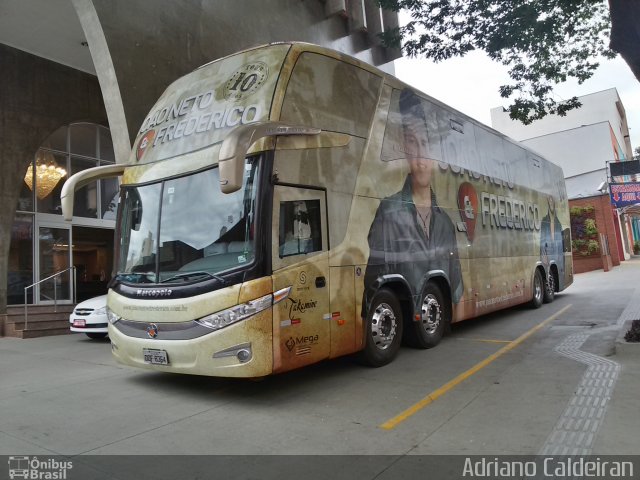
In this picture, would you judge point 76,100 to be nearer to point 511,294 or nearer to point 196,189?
point 196,189

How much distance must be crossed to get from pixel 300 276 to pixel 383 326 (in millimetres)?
1975

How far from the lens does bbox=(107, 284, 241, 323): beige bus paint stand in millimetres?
4973

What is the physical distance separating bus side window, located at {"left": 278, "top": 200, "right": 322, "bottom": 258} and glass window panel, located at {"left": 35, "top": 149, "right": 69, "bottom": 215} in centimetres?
1272

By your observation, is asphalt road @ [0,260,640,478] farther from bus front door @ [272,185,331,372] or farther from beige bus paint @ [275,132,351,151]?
beige bus paint @ [275,132,351,151]

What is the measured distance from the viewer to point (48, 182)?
15.3 m

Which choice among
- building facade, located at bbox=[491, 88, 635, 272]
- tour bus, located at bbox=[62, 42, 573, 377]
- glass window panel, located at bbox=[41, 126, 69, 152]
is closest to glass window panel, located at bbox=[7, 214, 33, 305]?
glass window panel, located at bbox=[41, 126, 69, 152]

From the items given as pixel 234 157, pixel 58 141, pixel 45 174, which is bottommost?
pixel 234 157

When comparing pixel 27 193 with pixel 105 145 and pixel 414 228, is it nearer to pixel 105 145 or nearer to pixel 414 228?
pixel 105 145

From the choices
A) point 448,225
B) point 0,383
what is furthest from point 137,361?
point 448,225

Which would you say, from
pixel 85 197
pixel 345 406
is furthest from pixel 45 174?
pixel 345 406

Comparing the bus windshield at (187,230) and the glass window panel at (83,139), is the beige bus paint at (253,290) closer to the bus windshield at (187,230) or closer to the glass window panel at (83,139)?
the bus windshield at (187,230)

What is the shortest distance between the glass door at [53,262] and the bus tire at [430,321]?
1163cm

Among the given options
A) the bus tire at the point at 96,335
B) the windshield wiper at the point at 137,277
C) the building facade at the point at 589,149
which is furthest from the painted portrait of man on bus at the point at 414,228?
the building facade at the point at 589,149
